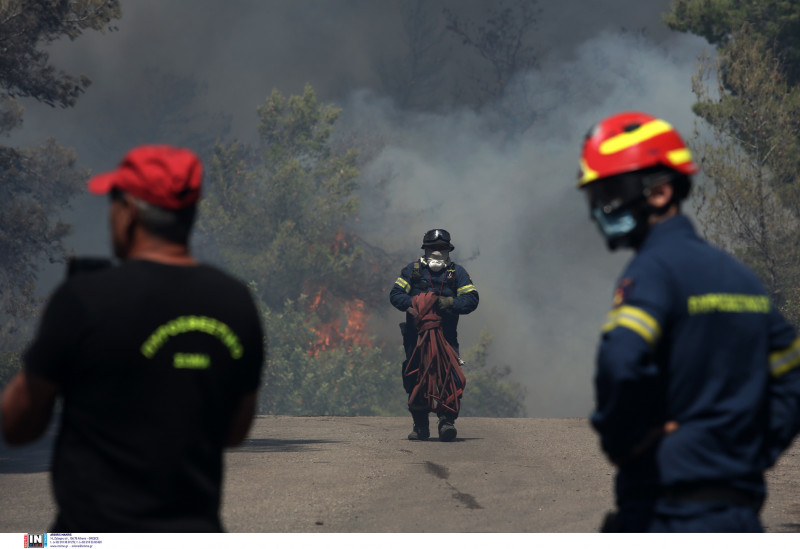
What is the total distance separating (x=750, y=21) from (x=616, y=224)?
24453 mm

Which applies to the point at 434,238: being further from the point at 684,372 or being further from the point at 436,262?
the point at 684,372

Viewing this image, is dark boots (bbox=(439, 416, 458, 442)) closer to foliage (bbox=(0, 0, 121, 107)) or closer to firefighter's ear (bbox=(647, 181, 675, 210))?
foliage (bbox=(0, 0, 121, 107))

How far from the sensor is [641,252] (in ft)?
9.30

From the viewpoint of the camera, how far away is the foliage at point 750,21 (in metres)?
25.2

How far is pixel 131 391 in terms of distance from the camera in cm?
257

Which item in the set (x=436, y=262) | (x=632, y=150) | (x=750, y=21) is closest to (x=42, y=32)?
(x=436, y=262)

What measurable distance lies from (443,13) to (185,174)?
2436 inches

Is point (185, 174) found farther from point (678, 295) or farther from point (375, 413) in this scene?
point (375, 413)

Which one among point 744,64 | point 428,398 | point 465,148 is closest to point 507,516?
point 428,398

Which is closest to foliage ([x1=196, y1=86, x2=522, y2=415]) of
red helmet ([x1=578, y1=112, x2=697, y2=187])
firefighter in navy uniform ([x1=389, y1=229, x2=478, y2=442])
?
firefighter in navy uniform ([x1=389, y1=229, x2=478, y2=442])

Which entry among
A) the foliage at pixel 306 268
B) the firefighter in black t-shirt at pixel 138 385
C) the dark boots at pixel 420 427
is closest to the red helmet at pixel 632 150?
the firefighter in black t-shirt at pixel 138 385

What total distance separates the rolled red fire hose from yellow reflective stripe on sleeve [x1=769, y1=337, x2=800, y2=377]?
1010 cm

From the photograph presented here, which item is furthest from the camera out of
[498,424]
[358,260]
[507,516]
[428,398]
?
[358,260]
